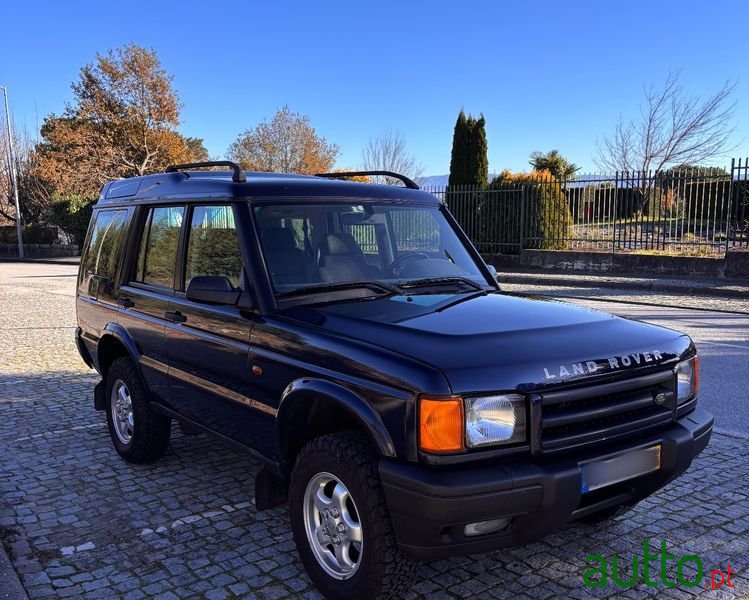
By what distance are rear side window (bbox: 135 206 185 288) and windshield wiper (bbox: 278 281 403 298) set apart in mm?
1130

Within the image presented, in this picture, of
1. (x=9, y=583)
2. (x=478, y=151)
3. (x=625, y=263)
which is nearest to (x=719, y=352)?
(x=9, y=583)

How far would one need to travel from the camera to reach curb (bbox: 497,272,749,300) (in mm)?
15142

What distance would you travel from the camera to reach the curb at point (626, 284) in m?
15.1

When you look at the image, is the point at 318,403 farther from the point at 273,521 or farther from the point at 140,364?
the point at 140,364

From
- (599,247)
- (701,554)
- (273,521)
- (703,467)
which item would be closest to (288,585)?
(273,521)

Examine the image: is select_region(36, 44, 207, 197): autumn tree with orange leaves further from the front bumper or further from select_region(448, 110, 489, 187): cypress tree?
the front bumper

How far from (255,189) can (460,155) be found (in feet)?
71.8

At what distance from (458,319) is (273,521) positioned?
1734 millimetres

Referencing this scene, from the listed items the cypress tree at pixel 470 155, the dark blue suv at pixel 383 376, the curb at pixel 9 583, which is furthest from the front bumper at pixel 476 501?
the cypress tree at pixel 470 155

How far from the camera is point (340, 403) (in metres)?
2.79

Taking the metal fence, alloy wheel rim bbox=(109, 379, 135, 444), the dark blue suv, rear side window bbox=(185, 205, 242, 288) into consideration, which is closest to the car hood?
the dark blue suv

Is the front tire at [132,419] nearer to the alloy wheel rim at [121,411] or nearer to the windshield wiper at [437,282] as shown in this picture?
the alloy wheel rim at [121,411]

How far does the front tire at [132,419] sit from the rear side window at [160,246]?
715 millimetres

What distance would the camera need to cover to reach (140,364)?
14.9 feet
